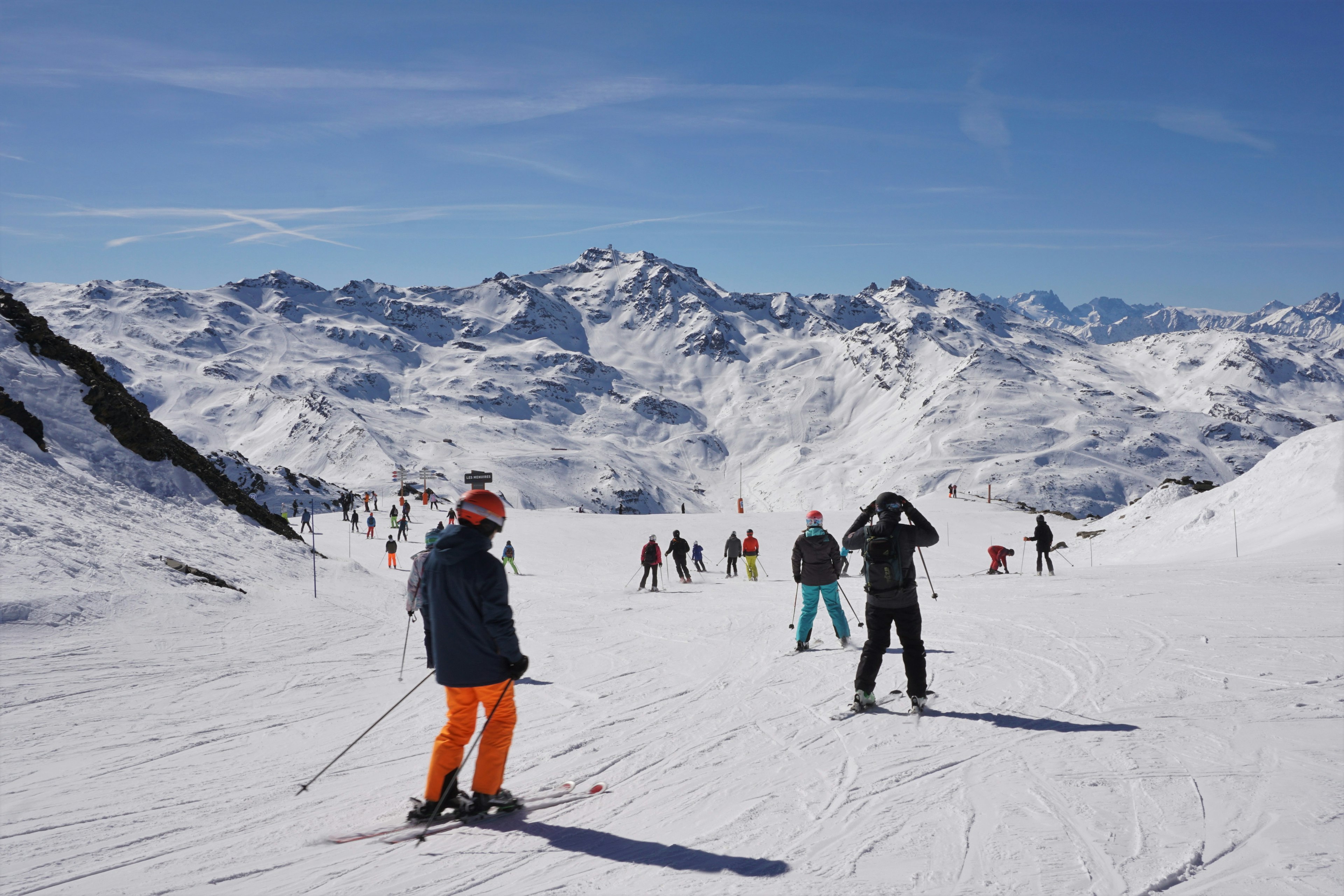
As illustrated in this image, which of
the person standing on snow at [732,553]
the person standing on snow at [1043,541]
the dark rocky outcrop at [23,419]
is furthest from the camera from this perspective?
the person standing on snow at [732,553]

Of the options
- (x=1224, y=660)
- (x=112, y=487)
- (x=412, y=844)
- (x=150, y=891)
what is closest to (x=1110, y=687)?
(x=1224, y=660)

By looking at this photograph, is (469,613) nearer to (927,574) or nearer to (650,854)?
(650,854)

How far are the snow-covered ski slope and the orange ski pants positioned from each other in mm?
310

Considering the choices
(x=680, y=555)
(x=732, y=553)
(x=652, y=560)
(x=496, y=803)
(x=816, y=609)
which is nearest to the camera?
(x=496, y=803)

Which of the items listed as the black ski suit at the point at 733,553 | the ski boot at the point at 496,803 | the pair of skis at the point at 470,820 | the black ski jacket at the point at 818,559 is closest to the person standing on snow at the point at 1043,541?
the black ski suit at the point at 733,553

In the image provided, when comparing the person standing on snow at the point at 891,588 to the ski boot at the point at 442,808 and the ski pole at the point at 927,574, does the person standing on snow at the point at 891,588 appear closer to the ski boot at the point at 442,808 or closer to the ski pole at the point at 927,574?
the ski pole at the point at 927,574

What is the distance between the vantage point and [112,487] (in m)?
16.8

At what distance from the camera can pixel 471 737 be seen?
495 centimetres

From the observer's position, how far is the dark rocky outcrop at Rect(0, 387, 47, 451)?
1639 cm

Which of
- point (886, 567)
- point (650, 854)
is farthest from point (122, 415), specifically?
point (650, 854)

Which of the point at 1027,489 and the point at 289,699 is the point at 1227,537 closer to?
the point at 289,699

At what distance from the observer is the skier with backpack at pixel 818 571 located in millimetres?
9844

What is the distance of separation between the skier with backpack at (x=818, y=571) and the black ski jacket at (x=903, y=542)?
2673 mm

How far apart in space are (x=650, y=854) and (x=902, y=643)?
3463 mm
